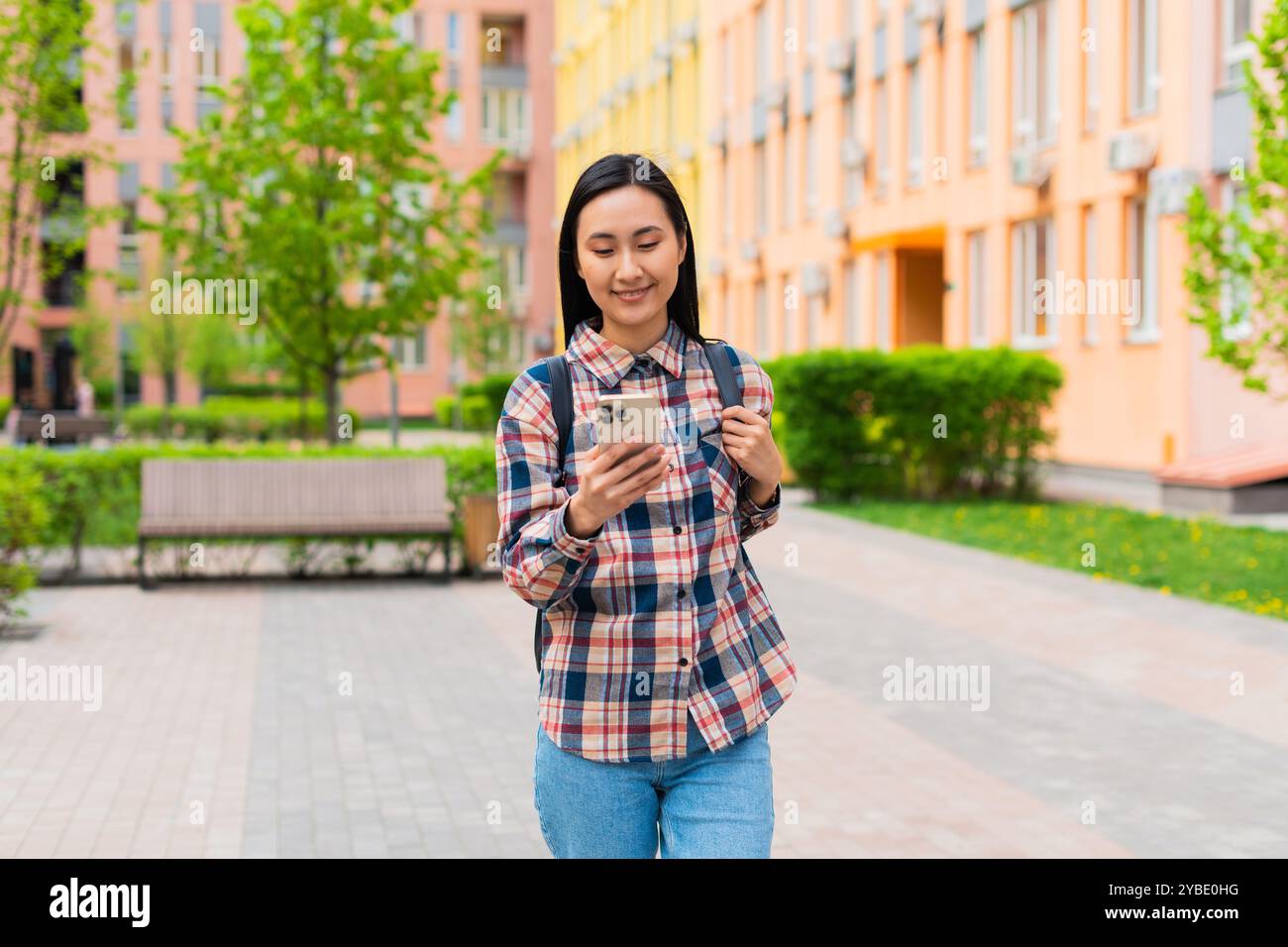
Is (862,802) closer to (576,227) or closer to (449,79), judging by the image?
(576,227)

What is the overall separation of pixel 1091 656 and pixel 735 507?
7.56 metres

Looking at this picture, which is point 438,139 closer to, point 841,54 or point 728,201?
point 728,201

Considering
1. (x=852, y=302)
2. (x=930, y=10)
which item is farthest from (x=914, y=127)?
(x=852, y=302)

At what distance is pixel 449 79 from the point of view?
7088 centimetres

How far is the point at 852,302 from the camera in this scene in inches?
1486

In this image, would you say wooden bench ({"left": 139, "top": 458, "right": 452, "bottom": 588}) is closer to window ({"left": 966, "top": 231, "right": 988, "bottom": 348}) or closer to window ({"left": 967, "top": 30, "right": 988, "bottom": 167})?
window ({"left": 966, "top": 231, "right": 988, "bottom": 348})

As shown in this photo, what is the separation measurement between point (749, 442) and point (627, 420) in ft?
→ 1.08

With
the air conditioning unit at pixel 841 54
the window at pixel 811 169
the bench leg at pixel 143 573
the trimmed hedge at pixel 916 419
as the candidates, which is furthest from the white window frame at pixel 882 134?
the bench leg at pixel 143 573

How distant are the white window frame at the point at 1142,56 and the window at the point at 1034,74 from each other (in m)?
2.10

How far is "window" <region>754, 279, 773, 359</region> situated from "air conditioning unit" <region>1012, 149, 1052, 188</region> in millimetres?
16969

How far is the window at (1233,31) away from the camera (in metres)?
22.4

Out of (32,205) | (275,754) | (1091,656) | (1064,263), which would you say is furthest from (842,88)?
(275,754)

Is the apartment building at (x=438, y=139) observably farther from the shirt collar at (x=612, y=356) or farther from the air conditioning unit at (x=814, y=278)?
the shirt collar at (x=612, y=356)
